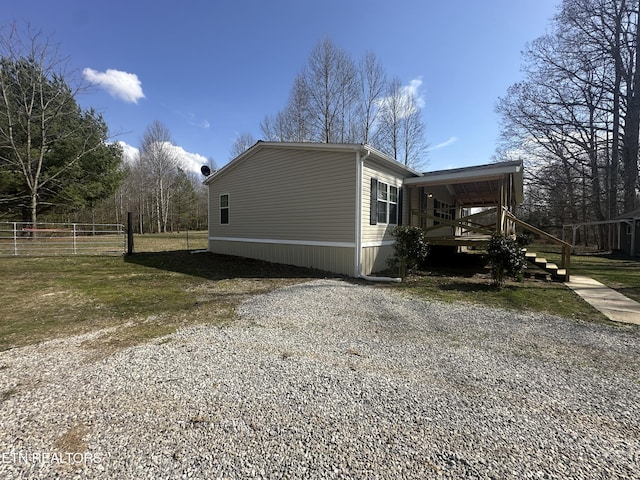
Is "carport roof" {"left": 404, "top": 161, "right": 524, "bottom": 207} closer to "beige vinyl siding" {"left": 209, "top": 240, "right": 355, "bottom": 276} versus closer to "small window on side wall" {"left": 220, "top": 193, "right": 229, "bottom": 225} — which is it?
"beige vinyl siding" {"left": 209, "top": 240, "right": 355, "bottom": 276}

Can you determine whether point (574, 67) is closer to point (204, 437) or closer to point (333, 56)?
point (333, 56)

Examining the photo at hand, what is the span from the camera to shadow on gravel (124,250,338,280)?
319 inches

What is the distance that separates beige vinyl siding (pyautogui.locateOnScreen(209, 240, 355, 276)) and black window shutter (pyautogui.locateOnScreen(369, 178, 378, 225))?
3.89ft

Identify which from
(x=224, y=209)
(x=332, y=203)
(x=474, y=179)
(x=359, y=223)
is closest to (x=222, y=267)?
(x=224, y=209)

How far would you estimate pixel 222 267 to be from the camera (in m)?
9.30

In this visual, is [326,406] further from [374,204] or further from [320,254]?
[374,204]

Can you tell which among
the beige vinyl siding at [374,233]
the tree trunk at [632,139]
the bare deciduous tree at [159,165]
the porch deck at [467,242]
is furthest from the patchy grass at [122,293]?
the tree trunk at [632,139]

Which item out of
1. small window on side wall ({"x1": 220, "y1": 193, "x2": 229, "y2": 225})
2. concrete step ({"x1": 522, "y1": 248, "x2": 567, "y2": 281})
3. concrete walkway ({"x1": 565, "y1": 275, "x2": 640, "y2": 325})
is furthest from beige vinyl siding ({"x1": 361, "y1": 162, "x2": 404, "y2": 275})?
small window on side wall ({"x1": 220, "y1": 193, "x2": 229, "y2": 225})

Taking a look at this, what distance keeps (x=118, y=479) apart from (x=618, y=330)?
19.4 feet

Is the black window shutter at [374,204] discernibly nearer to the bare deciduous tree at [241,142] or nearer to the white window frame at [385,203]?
the white window frame at [385,203]

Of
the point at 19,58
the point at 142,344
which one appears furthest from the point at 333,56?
the point at 142,344

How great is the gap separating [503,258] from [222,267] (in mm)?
7845

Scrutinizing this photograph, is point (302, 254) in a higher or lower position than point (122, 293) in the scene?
higher

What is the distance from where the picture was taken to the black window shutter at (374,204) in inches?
331
